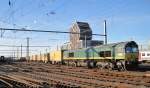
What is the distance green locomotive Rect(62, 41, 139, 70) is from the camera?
3242cm

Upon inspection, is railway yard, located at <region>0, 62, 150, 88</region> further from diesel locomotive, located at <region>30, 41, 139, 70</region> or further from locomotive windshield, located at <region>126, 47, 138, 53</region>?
locomotive windshield, located at <region>126, 47, 138, 53</region>

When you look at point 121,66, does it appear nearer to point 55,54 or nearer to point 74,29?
point 55,54

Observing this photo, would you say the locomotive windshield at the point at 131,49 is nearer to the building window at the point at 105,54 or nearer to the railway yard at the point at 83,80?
the building window at the point at 105,54

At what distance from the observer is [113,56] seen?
33938mm

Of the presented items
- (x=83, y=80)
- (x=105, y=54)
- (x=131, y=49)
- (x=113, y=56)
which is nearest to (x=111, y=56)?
(x=113, y=56)

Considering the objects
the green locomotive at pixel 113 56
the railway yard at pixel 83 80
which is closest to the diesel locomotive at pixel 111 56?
the green locomotive at pixel 113 56

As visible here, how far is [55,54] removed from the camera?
59281 millimetres

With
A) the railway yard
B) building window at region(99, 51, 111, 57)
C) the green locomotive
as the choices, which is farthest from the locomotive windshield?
the railway yard

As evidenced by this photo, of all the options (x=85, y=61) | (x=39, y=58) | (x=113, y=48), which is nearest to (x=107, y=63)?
(x=113, y=48)

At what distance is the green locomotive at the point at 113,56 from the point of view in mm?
32422

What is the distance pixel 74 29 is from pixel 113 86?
115933 mm

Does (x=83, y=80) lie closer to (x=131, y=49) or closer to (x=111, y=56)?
(x=131, y=49)

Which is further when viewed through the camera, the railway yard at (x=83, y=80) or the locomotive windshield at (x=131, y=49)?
the locomotive windshield at (x=131, y=49)

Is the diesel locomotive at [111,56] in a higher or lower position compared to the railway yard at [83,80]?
higher
